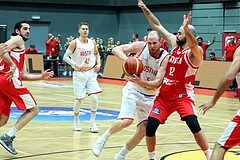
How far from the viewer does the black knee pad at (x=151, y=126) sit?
273 inches

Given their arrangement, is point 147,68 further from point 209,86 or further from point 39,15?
point 39,15

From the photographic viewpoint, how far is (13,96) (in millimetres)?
8188

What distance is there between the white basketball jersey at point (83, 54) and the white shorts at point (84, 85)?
0.21m

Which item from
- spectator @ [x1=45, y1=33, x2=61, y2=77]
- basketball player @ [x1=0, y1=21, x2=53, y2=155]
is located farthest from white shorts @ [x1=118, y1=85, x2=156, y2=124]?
spectator @ [x1=45, y1=33, x2=61, y2=77]

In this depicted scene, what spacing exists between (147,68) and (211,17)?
22.2 meters

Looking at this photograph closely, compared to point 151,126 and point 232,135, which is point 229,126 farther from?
point 151,126

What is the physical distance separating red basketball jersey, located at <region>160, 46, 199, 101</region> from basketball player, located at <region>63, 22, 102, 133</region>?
3.81 metres

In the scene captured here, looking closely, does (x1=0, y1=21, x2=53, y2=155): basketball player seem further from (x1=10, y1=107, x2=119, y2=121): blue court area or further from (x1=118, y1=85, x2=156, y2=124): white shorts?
(x1=10, y1=107, x2=119, y2=121): blue court area

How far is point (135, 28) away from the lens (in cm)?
3438

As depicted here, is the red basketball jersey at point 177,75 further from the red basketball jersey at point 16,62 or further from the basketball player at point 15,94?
the red basketball jersey at point 16,62

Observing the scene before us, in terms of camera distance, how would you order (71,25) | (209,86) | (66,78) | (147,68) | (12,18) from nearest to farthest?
(147,68) → (209,86) → (66,78) → (12,18) → (71,25)

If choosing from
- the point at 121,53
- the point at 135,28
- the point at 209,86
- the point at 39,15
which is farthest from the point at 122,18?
the point at 121,53

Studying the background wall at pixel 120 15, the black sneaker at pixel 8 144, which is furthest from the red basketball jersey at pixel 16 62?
the background wall at pixel 120 15

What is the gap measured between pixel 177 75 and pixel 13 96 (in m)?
2.74
